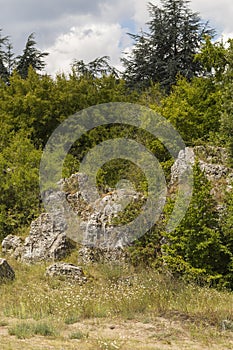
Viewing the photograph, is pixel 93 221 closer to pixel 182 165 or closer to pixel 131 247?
pixel 131 247

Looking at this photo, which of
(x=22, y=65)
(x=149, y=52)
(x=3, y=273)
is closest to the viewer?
(x=3, y=273)

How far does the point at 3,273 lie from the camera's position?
41.0ft

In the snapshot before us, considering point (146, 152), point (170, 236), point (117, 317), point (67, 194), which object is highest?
point (146, 152)

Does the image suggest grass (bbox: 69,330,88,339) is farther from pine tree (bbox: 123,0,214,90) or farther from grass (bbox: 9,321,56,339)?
pine tree (bbox: 123,0,214,90)

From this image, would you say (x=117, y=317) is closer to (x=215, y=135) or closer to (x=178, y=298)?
(x=178, y=298)

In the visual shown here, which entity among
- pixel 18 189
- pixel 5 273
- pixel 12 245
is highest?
pixel 18 189

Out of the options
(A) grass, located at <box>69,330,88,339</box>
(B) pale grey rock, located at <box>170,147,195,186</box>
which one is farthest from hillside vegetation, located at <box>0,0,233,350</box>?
(B) pale grey rock, located at <box>170,147,195,186</box>

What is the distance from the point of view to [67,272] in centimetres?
1282

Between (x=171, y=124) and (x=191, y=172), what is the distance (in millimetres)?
5848

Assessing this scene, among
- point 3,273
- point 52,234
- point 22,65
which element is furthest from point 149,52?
point 3,273

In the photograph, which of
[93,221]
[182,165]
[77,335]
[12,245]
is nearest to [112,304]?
[77,335]

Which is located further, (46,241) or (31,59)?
(31,59)

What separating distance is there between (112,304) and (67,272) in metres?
3.25

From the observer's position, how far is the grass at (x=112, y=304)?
26.5 ft
